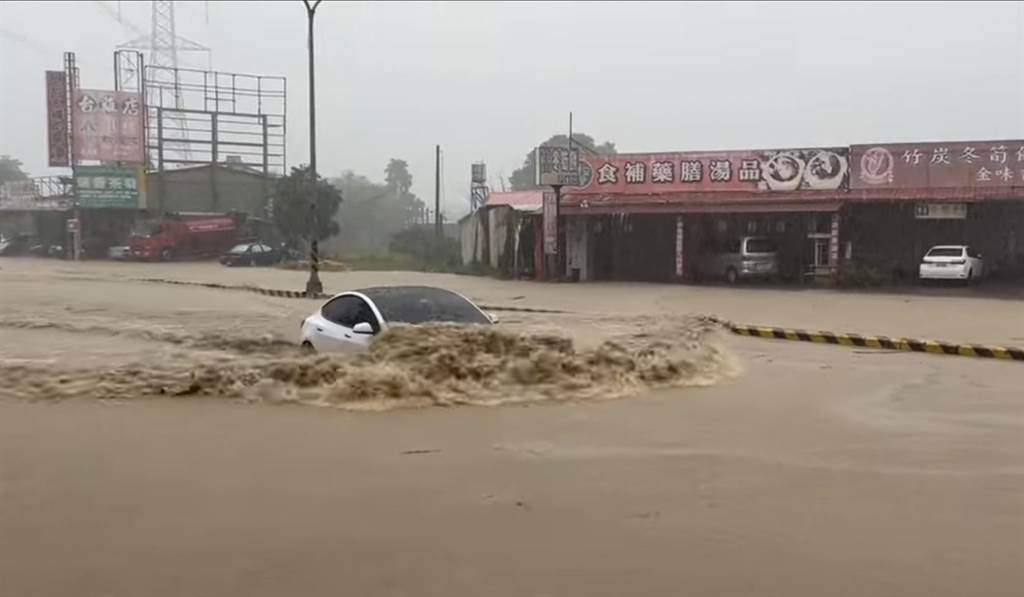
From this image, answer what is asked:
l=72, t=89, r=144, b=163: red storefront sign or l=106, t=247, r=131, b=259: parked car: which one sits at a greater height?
l=72, t=89, r=144, b=163: red storefront sign

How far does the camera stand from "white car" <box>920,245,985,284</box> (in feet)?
84.4

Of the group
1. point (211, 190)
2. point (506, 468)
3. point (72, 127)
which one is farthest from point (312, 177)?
point (211, 190)

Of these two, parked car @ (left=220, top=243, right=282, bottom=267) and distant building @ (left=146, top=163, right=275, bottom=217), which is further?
distant building @ (left=146, top=163, right=275, bottom=217)

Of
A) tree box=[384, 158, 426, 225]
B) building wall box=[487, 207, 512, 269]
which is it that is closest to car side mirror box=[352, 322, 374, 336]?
building wall box=[487, 207, 512, 269]

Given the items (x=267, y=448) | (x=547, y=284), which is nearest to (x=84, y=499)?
(x=267, y=448)

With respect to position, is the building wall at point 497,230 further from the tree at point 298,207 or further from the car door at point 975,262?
the car door at point 975,262

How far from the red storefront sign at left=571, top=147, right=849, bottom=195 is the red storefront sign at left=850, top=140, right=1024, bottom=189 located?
0.65m

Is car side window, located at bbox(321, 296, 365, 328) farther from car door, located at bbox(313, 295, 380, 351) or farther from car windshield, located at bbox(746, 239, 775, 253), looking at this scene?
car windshield, located at bbox(746, 239, 775, 253)

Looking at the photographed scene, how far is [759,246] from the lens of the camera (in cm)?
2902

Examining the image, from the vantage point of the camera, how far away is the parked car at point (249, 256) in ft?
138

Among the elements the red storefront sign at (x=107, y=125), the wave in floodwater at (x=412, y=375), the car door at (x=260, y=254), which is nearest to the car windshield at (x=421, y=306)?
the wave in floodwater at (x=412, y=375)

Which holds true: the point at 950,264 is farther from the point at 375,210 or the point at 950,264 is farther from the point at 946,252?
the point at 375,210

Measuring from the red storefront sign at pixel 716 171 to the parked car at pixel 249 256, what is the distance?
17.3 metres

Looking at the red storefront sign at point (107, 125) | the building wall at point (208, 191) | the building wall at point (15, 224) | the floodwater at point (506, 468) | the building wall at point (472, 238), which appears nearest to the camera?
the floodwater at point (506, 468)
